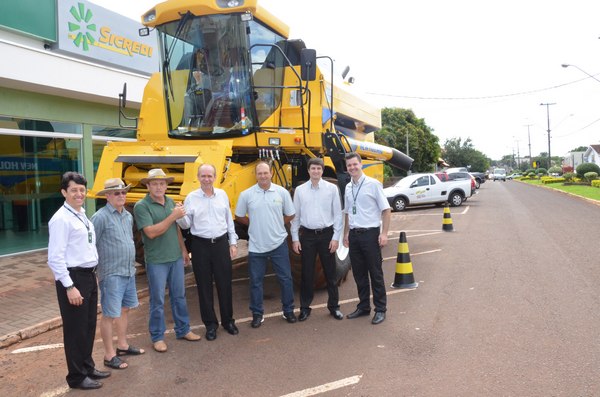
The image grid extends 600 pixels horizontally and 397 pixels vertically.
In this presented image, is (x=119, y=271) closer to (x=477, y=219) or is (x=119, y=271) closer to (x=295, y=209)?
(x=295, y=209)

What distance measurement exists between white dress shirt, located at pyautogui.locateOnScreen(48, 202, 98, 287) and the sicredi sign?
26.6 ft

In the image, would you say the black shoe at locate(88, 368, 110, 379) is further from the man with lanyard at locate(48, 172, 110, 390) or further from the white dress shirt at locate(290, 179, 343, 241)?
the white dress shirt at locate(290, 179, 343, 241)

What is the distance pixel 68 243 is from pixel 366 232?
3132 mm

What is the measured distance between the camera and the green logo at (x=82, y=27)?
1084 cm

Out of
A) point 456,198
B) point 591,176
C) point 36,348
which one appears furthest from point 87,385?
point 591,176

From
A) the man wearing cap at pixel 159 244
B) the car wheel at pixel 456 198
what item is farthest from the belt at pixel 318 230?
the car wheel at pixel 456 198

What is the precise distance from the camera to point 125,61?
1233cm

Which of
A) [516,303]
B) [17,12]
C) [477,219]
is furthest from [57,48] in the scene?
[477,219]

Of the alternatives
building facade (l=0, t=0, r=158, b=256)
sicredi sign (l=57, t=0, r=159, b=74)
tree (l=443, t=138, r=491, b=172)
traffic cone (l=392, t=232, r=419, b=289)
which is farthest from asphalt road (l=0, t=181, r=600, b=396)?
tree (l=443, t=138, r=491, b=172)

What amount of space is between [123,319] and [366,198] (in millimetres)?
2865

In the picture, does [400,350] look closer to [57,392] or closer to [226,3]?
[57,392]

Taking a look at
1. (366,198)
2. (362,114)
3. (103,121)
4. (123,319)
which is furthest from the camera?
(103,121)

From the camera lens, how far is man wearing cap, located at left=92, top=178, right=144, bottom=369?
4332 mm

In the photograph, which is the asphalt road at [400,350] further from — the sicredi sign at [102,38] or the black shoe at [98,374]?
the sicredi sign at [102,38]
